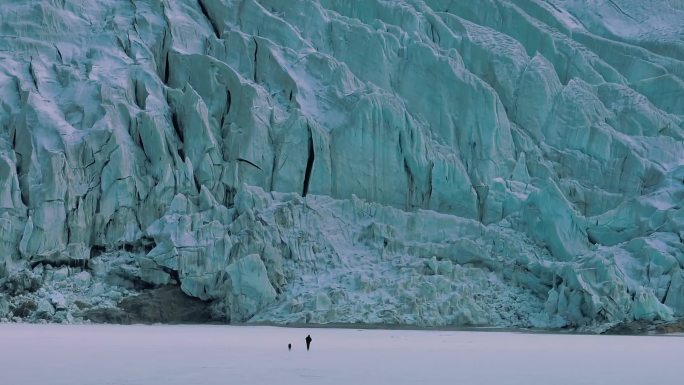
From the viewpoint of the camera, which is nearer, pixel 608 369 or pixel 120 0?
pixel 608 369

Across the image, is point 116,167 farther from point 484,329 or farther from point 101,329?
point 484,329

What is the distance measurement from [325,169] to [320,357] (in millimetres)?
13752

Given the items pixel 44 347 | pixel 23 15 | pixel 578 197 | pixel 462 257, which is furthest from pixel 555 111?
pixel 44 347

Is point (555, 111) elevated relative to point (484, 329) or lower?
elevated

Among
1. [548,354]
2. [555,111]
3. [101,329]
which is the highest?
[555,111]

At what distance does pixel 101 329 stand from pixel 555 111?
18354 millimetres

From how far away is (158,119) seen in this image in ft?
92.7

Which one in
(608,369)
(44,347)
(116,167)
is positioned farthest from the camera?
(116,167)

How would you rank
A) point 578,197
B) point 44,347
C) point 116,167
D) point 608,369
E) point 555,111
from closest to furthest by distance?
1. point 608,369
2. point 44,347
3. point 116,167
4. point 578,197
5. point 555,111

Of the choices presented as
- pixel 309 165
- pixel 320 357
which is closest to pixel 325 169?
pixel 309 165

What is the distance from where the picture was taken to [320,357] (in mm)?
15695

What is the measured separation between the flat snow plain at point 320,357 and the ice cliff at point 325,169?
218cm

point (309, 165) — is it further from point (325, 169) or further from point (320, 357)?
point (320, 357)

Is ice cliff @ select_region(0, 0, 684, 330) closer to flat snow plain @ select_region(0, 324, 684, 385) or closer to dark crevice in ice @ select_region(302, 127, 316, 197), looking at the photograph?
dark crevice in ice @ select_region(302, 127, 316, 197)
